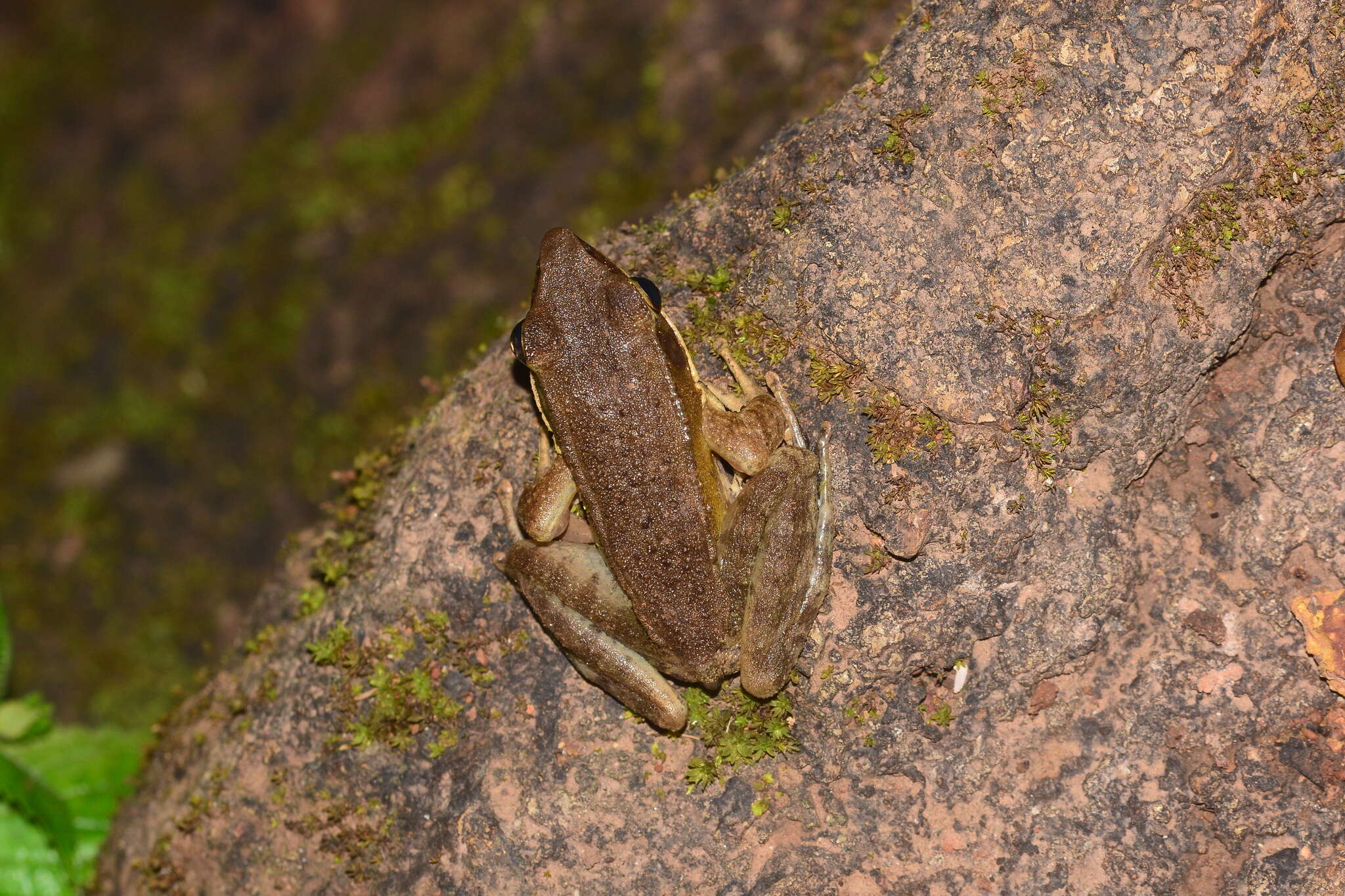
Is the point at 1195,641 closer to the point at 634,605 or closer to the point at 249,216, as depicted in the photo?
the point at 634,605

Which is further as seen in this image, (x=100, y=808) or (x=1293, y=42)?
(x=100, y=808)

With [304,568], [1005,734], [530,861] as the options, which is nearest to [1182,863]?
[1005,734]

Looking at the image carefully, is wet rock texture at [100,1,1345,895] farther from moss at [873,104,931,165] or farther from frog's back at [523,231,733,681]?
frog's back at [523,231,733,681]

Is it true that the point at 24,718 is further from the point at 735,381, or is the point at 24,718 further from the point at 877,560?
the point at 877,560

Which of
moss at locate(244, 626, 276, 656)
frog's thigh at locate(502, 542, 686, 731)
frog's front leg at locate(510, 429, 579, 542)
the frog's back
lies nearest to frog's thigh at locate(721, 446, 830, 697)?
the frog's back

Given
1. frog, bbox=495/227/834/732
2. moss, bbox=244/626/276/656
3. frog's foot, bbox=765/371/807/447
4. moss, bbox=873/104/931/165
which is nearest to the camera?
frog, bbox=495/227/834/732

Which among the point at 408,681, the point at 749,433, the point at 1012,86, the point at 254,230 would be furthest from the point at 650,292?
the point at 254,230
